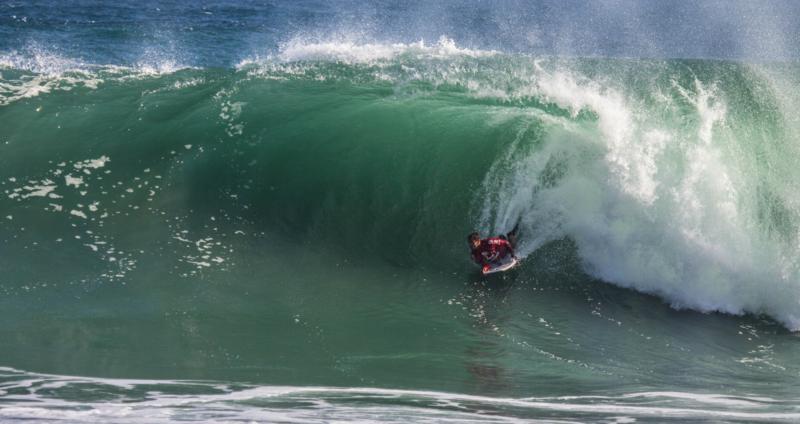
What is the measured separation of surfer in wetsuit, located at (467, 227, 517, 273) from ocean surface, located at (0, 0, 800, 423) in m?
0.37

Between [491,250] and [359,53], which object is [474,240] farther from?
[359,53]

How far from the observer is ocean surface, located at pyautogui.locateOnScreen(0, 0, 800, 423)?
878cm

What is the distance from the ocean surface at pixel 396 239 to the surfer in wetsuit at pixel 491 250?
1.22 feet

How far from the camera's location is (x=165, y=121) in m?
14.5

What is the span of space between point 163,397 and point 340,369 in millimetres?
1830

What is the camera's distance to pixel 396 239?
12609 millimetres

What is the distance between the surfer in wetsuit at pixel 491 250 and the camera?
1142cm

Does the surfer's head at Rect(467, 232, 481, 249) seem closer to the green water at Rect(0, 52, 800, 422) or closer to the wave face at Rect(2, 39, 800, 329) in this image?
the green water at Rect(0, 52, 800, 422)

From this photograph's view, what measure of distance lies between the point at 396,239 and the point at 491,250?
1665 mm

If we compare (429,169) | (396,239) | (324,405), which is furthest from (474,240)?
(324,405)

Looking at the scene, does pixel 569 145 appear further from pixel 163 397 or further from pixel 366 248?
pixel 163 397

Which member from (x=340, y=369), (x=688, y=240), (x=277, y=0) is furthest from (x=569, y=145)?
(x=277, y=0)

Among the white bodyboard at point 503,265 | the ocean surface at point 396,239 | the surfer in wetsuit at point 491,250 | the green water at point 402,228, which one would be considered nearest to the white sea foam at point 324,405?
the ocean surface at point 396,239

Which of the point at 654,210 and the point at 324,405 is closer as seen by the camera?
the point at 324,405
